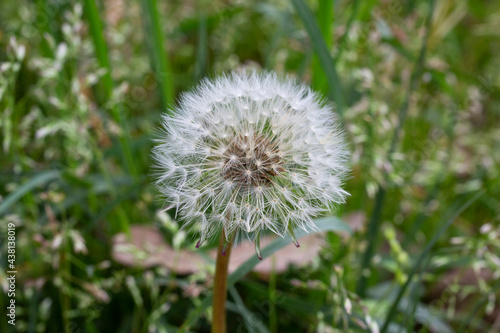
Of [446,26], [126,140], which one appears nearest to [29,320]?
[126,140]

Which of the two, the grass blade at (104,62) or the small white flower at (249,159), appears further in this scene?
the grass blade at (104,62)

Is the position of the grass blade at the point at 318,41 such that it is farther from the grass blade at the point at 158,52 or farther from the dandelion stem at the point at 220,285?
the dandelion stem at the point at 220,285

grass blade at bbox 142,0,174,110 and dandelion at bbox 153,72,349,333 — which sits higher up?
grass blade at bbox 142,0,174,110

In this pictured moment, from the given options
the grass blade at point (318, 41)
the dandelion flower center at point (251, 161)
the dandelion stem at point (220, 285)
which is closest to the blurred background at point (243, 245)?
the grass blade at point (318, 41)

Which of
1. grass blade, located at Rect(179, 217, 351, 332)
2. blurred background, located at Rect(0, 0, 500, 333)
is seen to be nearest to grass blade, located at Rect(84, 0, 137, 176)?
blurred background, located at Rect(0, 0, 500, 333)

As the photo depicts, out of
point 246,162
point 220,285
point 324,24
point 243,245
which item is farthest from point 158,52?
point 220,285

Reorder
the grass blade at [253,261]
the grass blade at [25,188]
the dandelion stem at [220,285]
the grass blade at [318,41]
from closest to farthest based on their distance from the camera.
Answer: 1. the dandelion stem at [220,285]
2. the grass blade at [253,261]
3. the grass blade at [25,188]
4. the grass blade at [318,41]

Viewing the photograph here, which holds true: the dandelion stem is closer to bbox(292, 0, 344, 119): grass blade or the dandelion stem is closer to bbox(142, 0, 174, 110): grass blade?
bbox(292, 0, 344, 119): grass blade

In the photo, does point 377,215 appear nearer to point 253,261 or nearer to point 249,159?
point 253,261
